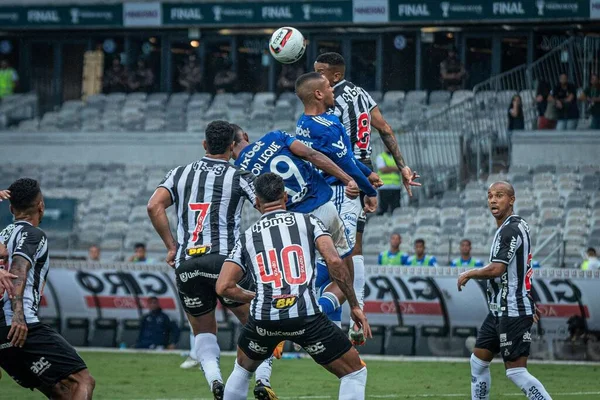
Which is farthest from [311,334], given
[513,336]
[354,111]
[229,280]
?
[354,111]

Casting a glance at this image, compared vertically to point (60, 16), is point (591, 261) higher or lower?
lower

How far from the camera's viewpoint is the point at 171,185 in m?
10.1

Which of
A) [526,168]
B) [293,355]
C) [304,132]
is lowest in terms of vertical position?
[293,355]

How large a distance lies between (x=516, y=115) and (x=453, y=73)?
4204 millimetres

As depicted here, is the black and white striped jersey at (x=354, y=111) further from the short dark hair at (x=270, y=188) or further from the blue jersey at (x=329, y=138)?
the short dark hair at (x=270, y=188)

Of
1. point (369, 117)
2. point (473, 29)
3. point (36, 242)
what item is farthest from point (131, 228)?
point (36, 242)

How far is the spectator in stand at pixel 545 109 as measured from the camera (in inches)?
981

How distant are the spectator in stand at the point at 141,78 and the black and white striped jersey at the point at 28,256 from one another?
78.3 ft

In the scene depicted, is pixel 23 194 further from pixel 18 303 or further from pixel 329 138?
pixel 329 138

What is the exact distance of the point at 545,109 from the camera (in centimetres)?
2500

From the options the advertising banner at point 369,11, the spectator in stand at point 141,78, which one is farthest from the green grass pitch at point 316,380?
the spectator in stand at point 141,78

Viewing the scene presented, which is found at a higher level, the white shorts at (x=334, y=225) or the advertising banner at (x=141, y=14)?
the advertising banner at (x=141, y=14)

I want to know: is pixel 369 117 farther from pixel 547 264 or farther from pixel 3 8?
pixel 3 8

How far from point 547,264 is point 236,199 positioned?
1148 centimetres
